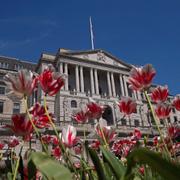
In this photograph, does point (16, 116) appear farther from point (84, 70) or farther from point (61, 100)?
point (84, 70)

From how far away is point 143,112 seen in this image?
35406 mm

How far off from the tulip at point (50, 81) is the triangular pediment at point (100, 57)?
31.8m

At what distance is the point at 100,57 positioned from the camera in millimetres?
36406

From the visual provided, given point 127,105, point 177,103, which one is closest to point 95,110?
point 127,105

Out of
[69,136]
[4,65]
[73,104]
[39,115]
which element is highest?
[4,65]

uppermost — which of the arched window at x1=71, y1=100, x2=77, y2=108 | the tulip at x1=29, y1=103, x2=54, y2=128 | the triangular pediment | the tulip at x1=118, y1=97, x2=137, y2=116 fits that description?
the triangular pediment

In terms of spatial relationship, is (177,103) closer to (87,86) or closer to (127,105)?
(127,105)

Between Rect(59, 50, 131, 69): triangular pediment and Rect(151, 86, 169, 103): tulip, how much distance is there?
31211mm

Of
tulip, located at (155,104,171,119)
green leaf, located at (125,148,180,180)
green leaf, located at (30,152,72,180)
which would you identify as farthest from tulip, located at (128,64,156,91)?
green leaf, located at (125,148,180,180)

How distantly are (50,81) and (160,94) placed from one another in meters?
1.23

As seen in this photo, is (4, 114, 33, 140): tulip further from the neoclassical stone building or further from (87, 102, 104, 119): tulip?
the neoclassical stone building

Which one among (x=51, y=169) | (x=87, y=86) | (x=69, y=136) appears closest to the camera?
(x=51, y=169)

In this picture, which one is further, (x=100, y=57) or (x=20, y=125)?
(x=100, y=57)

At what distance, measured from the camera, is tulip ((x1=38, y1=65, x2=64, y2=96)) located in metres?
1.52
